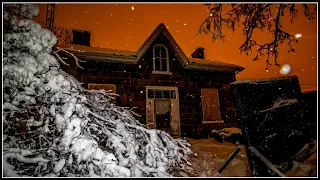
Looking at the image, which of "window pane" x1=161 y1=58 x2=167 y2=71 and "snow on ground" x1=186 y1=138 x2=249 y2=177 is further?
"window pane" x1=161 y1=58 x2=167 y2=71

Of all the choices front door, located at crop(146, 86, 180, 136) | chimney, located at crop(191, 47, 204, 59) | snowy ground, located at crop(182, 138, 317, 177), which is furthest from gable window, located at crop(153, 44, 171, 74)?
snowy ground, located at crop(182, 138, 317, 177)

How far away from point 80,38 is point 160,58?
5794mm

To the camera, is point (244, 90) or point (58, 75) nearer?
point (244, 90)

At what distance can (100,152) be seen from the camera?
3197 millimetres

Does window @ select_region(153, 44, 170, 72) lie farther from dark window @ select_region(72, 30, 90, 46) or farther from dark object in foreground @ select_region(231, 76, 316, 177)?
dark object in foreground @ select_region(231, 76, 316, 177)

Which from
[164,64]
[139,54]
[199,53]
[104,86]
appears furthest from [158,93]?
[199,53]

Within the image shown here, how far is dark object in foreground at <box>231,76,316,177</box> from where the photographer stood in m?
3.09

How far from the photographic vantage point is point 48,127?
349cm

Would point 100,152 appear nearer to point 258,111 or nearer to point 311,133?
point 258,111

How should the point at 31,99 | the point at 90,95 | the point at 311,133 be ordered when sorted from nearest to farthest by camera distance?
the point at 311,133
the point at 31,99
the point at 90,95

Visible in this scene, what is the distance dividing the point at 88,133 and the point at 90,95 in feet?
2.97

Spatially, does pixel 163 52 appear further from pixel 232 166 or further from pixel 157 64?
pixel 232 166

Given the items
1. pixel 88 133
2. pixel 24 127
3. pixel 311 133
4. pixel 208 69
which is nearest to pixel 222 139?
pixel 208 69

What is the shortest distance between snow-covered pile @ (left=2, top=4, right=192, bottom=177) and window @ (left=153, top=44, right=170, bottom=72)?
884 centimetres
